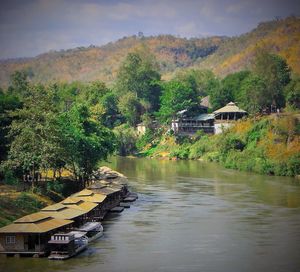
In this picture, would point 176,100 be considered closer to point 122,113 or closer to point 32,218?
point 122,113

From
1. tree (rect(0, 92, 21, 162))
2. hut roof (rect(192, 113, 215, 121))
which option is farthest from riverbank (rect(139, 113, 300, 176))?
tree (rect(0, 92, 21, 162))

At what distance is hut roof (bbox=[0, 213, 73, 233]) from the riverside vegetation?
5322mm

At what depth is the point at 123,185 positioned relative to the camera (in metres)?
66.1

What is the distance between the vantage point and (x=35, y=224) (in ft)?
137

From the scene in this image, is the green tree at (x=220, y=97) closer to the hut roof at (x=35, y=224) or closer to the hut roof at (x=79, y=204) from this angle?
the hut roof at (x=79, y=204)

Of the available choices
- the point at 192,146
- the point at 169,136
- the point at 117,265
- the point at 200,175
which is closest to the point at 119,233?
the point at 117,265

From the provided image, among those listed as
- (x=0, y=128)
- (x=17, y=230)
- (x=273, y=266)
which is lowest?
(x=273, y=266)

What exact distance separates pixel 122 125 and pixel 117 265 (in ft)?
315

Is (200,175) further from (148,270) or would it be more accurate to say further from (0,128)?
(148,270)

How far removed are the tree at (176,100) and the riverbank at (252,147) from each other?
5634 mm

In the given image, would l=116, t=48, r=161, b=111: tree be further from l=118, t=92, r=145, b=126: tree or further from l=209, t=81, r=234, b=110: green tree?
l=209, t=81, r=234, b=110: green tree

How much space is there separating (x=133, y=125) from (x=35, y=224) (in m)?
94.1

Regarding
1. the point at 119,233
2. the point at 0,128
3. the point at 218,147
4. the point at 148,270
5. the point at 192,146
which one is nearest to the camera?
the point at 148,270

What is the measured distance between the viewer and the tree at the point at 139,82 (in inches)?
5443
